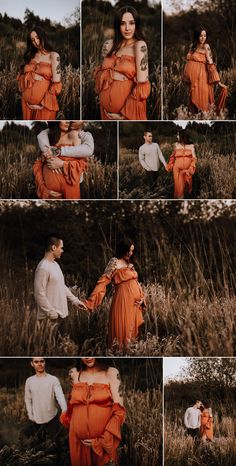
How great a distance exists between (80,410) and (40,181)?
1.70m

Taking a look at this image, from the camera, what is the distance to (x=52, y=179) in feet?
34.6

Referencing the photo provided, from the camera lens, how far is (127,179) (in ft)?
34.5

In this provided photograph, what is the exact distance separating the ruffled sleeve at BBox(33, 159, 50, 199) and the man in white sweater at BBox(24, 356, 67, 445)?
1.19m

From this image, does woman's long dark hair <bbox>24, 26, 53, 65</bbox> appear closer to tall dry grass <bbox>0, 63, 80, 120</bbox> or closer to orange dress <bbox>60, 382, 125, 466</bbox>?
tall dry grass <bbox>0, 63, 80, 120</bbox>

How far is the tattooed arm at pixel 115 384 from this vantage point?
10500 mm

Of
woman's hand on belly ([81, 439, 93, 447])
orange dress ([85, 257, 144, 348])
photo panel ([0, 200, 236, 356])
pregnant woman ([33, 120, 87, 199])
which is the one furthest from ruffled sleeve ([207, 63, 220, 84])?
woman's hand on belly ([81, 439, 93, 447])

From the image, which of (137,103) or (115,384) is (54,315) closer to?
(115,384)

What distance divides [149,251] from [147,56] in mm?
1424

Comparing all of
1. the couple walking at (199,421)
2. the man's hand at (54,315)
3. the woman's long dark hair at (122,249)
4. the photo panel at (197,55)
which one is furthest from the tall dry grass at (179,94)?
the couple walking at (199,421)

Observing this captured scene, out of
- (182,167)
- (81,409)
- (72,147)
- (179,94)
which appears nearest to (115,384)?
(81,409)

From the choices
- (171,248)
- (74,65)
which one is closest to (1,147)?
(74,65)

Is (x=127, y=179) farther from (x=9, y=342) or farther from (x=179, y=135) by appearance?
(x=9, y=342)

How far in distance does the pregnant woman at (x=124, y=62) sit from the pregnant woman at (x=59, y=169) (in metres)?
0.36

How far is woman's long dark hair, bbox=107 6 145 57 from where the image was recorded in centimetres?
1048
